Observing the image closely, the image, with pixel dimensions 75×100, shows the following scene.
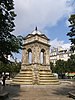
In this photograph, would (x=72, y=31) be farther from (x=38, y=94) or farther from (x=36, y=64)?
(x=36, y=64)

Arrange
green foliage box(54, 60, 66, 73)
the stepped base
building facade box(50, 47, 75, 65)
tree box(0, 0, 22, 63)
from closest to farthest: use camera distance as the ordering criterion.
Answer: tree box(0, 0, 22, 63) → the stepped base → green foliage box(54, 60, 66, 73) → building facade box(50, 47, 75, 65)

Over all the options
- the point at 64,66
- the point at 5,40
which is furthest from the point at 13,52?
the point at 64,66

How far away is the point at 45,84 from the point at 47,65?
4316mm

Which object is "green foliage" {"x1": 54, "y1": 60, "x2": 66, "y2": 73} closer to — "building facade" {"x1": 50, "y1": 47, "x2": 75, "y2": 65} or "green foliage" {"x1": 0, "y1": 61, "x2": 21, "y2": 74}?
"green foliage" {"x1": 0, "y1": 61, "x2": 21, "y2": 74}

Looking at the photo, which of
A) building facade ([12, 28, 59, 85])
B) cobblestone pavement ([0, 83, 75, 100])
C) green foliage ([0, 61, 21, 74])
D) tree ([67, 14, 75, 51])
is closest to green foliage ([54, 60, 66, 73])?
green foliage ([0, 61, 21, 74])

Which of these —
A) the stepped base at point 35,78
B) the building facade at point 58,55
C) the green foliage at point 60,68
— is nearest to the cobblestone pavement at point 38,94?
the stepped base at point 35,78

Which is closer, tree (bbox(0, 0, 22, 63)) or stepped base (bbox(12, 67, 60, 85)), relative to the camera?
tree (bbox(0, 0, 22, 63))

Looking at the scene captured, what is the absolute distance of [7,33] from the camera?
50.1 ft

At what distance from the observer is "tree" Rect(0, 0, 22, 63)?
48.9 feet

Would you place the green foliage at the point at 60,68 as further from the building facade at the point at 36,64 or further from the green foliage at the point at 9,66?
the building facade at the point at 36,64

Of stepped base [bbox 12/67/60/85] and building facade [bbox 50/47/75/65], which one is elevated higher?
building facade [bbox 50/47/75/65]

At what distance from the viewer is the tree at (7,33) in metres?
14.9

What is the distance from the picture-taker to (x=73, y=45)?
A: 1767cm

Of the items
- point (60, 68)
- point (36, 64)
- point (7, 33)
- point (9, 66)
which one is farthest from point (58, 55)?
point (7, 33)
